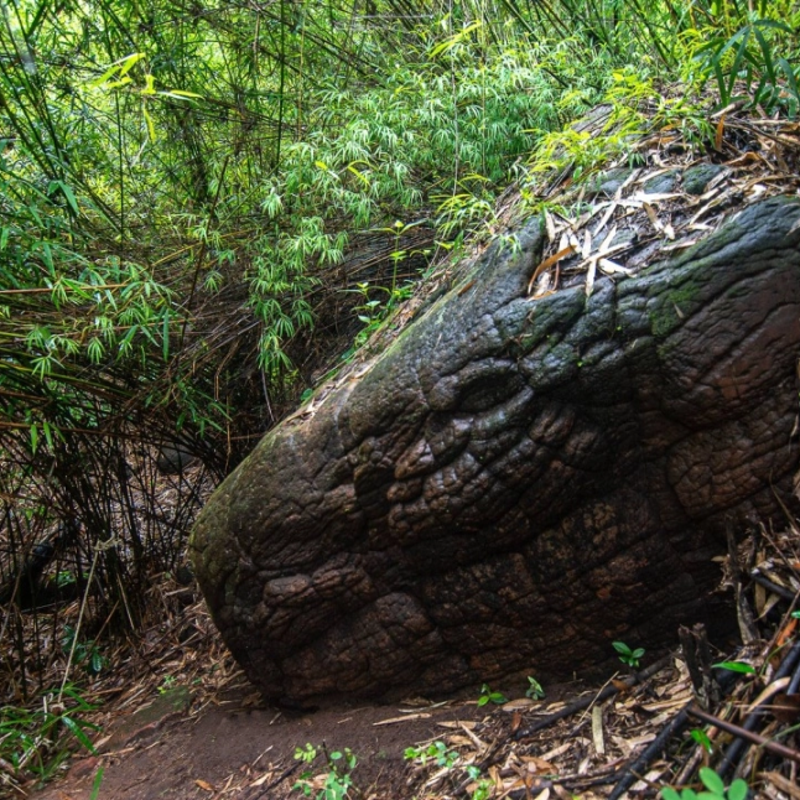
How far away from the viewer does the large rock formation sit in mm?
1977

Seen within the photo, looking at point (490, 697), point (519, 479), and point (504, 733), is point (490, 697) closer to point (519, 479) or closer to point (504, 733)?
point (504, 733)

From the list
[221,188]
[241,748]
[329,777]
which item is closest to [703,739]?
[329,777]

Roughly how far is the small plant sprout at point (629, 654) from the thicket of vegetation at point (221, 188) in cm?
156

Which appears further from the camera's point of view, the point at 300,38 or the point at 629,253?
the point at 300,38

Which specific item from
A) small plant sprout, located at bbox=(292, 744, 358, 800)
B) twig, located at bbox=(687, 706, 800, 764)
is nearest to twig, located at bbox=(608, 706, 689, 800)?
twig, located at bbox=(687, 706, 800, 764)

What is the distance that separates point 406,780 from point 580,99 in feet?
8.97

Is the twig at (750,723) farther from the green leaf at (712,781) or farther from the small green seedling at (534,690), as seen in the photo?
the small green seedling at (534,690)

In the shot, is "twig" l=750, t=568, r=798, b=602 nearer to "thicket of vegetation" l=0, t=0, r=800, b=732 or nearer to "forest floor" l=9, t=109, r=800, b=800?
"forest floor" l=9, t=109, r=800, b=800

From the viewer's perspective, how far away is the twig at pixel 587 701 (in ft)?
7.14

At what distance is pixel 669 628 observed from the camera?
224 cm

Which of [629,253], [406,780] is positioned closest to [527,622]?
[406,780]

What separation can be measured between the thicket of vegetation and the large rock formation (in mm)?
706

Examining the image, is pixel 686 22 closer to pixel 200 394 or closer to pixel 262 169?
pixel 262 169

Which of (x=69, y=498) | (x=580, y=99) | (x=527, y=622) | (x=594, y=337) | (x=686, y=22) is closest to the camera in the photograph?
(x=594, y=337)
